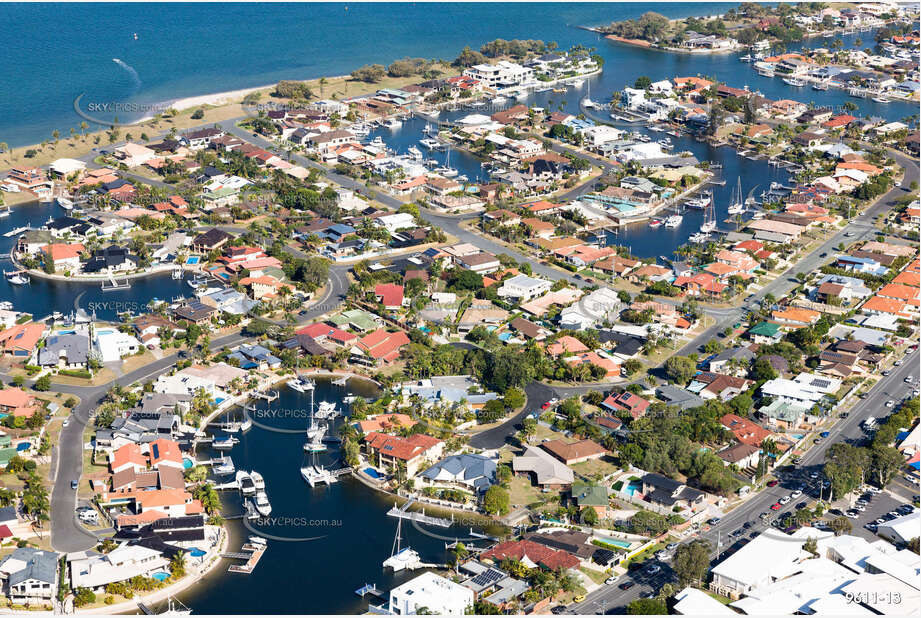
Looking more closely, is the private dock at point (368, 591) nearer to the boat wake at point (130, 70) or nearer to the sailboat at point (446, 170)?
the sailboat at point (446, 170)

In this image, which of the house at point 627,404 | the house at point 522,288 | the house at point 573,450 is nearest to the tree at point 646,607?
the house at point 573,450

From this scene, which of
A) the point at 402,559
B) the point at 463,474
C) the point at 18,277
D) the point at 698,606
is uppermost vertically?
the point at 698,606

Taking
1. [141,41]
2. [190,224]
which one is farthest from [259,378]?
[141,41]

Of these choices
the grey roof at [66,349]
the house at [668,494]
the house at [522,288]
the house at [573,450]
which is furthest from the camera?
the house at [522,288]

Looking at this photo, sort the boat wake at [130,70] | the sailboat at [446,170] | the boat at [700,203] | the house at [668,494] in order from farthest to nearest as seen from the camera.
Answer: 1. the boat wake at [130,70]
2. the sailboat at [446,170]
3. the boat at [700,203]
4. the house at [668,494]

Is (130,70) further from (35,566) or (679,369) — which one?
(35,566)

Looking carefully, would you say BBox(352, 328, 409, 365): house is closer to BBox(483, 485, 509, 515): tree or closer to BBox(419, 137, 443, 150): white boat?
BBox(483, 485, 509, 515): tree

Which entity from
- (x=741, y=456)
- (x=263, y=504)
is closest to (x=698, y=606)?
(x=741, y=456)

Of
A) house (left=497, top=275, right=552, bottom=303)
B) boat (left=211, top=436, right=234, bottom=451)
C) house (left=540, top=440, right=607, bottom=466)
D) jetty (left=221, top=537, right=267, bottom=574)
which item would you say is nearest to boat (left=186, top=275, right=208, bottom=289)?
house (left=497, top=275, right=552, bottom=303)
